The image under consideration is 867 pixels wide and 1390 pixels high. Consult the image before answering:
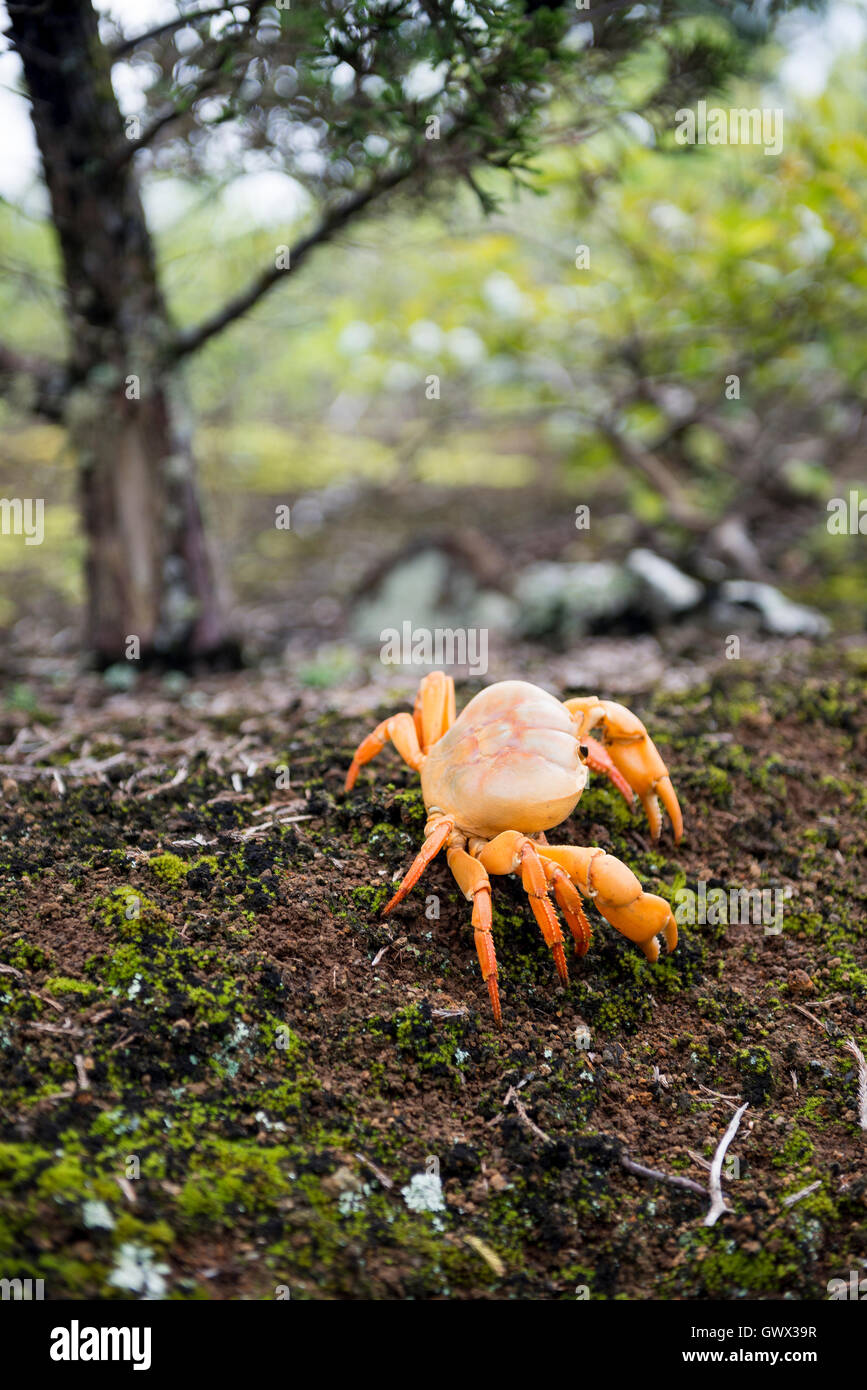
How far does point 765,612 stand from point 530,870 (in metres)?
3.39

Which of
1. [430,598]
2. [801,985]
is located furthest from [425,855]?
[430,598]

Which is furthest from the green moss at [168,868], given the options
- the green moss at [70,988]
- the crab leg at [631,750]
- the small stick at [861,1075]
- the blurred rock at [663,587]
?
the blurred rock at [663,587]

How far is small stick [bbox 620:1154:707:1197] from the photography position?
209 centimetres

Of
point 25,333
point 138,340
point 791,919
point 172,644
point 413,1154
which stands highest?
point 25,333

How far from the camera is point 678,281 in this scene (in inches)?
207

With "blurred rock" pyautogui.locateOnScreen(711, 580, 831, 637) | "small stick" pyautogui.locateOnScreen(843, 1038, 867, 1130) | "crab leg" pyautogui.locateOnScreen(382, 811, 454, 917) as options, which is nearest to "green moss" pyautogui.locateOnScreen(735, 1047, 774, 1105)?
"small stick" pyautogui.locateOnScreen(843, 1038, 867, 1130)

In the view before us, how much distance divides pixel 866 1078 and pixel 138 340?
417 cm

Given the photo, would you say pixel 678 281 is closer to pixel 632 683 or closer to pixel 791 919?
pixel 632 683

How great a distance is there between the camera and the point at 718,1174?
6.95ft

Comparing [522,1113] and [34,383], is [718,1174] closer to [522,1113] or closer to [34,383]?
[522,1113]

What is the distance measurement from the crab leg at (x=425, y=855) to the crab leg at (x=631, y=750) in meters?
0.53

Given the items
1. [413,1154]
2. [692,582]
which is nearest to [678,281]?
[692,582]

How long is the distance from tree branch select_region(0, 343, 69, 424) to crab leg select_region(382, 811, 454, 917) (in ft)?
10.5

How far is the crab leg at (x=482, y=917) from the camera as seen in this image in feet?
7.51
